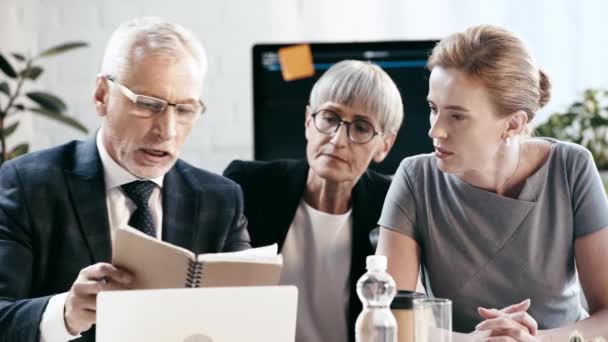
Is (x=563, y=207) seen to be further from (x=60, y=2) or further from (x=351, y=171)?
(x=60, y=2)

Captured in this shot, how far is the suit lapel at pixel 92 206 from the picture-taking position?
1875mm

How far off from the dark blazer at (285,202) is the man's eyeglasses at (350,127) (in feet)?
0.39

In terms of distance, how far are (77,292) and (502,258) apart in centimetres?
97

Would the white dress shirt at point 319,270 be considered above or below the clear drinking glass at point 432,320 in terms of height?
below

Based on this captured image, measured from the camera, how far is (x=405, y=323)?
1.35m

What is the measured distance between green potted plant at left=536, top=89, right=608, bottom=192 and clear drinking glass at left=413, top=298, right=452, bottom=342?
1.75m

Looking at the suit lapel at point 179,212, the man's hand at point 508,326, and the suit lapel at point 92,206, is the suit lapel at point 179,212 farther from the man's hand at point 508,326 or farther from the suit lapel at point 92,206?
the man's hand at point 508,326

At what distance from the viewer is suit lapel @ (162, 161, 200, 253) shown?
1960 millimetres

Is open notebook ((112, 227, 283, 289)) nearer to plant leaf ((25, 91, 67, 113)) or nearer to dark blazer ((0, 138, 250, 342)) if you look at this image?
dark blazer ((0, 138, 250, 342))

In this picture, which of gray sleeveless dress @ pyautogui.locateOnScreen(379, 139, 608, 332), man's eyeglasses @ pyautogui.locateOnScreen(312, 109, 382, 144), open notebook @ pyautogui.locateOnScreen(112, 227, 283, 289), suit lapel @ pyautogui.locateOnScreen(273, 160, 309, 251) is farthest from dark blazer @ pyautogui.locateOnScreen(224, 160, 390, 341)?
open notebook @ pyautogui.locateOnScreen(112, 227, 283, 289)

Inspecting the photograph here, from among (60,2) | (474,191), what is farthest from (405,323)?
(60,2)

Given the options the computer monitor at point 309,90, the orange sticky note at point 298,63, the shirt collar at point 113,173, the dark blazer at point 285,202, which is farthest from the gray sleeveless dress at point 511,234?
the orange sticky note at point 298,63

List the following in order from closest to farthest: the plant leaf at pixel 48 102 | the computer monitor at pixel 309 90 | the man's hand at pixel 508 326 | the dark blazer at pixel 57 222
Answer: the man's hand at pixel 508 326 → the dark blazer at pixel 57 222 → the computer monitor at pixel 309 90 → the plant leaf at pixel 48 102

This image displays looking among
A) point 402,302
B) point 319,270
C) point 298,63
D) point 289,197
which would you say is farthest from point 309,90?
point 402,302
